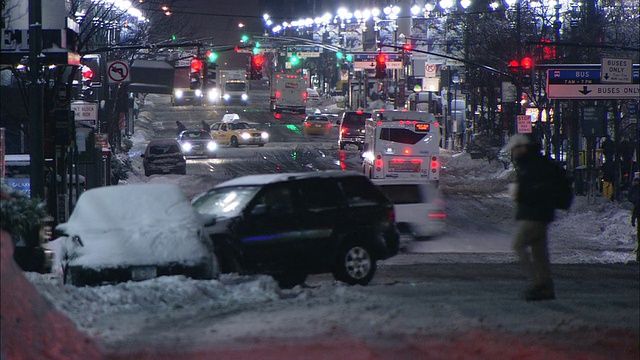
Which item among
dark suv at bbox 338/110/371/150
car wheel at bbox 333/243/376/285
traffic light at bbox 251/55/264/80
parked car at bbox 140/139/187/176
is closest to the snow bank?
car wheel at bbox 333/243/376/285

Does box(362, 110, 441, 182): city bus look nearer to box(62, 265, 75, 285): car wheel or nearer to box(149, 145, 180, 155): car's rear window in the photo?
box(149, 145, 180, 155): car's rear window

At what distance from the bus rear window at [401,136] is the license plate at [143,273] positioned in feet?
81.6

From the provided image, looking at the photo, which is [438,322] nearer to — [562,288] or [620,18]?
[562,288]

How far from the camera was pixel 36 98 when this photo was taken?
59.7 feet

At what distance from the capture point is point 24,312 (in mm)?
7797

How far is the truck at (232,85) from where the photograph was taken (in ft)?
337

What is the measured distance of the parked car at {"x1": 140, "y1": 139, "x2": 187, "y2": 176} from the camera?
137 feet

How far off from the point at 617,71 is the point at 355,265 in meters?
17.6

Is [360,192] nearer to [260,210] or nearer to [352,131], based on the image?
[260,210]

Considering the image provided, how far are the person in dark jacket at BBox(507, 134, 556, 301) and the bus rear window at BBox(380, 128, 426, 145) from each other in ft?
85.5

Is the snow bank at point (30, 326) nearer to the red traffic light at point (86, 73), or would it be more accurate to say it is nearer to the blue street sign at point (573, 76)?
the blue street sign at point (573, 76)

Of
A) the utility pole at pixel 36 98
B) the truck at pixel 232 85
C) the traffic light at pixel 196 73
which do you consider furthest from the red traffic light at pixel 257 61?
the truck at pixel 232 85

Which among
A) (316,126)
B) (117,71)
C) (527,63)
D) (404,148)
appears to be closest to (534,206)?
(117,71)

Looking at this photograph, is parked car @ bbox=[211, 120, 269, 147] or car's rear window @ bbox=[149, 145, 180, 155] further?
parked car @ bbox=[211, 120, 269, 147]
